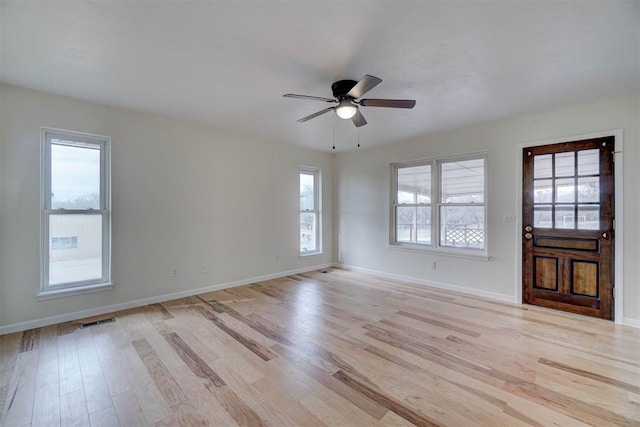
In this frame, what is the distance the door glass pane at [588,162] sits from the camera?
11.0ft

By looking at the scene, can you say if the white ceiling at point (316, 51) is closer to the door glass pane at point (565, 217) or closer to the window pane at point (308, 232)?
the door glass pane at point (565, 217)

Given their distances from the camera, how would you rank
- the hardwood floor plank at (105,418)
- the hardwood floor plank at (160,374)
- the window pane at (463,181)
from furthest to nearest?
the window pane at (463,181) → the hardwood floor plank at (160,374) → the hardwood floor plank at (105,418)

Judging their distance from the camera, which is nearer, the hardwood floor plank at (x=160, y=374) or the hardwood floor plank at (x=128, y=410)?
the hardwood floor plank at (x=128, y=410)

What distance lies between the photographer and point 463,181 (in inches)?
179

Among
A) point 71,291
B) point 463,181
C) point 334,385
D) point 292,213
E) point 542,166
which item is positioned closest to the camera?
point 334,385

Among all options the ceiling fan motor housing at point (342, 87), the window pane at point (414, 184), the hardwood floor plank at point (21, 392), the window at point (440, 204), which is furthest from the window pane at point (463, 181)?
the hardwood floor plank at point (21, 392)

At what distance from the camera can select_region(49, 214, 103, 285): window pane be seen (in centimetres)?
322

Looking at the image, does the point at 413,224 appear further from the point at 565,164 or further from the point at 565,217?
the point at 565,164

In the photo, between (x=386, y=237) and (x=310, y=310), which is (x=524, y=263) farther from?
(x=310, y=310)

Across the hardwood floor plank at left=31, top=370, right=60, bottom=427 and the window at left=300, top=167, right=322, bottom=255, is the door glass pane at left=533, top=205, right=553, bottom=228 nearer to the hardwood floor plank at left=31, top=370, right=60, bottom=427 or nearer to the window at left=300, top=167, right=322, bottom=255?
the window at left=300, top=167, right=322, bottom=255

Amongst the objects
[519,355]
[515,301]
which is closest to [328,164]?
[515,301]

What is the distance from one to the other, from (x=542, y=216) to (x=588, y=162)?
2.63 feet

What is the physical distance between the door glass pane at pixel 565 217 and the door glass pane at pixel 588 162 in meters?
0.46

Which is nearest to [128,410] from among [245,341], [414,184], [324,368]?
[245,341]
